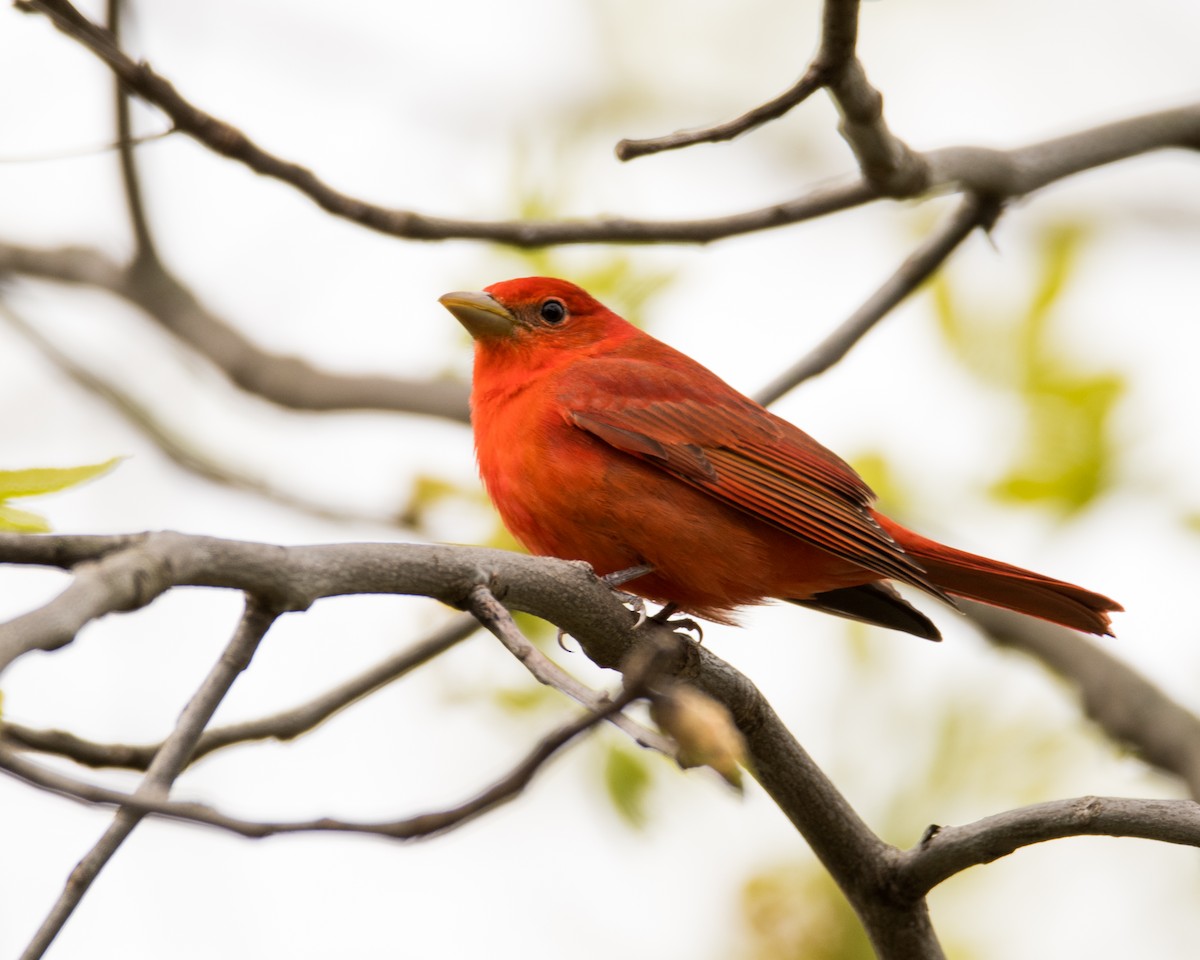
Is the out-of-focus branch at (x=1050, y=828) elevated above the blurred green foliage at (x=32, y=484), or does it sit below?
below

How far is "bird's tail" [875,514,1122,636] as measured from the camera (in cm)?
504

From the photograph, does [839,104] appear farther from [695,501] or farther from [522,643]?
[522,643]

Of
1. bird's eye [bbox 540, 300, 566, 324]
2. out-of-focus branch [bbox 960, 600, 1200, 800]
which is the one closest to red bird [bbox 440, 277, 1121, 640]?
bird's eye [bbox 540, 300, 566, 324]

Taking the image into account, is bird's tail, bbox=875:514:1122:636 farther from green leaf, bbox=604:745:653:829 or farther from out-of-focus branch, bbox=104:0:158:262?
out-of-focus branch, bbox=104:0:158:262

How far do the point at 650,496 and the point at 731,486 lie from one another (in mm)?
343

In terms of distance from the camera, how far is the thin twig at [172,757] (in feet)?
7.57

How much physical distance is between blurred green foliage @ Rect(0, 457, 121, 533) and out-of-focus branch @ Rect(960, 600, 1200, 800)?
3.64 metres

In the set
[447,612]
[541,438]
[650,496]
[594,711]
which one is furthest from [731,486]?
[594,711]

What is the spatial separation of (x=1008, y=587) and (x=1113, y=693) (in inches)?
36.6

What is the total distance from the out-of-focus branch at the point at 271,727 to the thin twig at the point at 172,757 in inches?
12.0

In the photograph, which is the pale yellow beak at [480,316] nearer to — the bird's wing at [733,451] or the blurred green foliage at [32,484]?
the bird's wing at [733,451]

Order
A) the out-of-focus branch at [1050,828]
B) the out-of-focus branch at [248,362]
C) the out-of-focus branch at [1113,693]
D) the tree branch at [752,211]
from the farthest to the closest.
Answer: the out-of-focus branch at [248,362]
the out-of-focus branch at [1113,693]
the tree branch at [752,211]
the out-of-focus branch at [1050,828]

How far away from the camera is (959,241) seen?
489 cm

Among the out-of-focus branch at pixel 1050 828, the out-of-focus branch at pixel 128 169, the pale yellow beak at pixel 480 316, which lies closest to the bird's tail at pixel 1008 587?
the pale yellow beak at pixel 480 316
